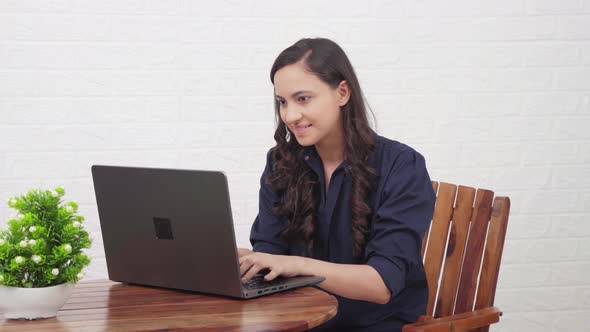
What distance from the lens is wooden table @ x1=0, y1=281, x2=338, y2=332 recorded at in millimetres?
1613

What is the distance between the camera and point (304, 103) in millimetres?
2225

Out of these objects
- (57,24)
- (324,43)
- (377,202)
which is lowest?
(377,202)

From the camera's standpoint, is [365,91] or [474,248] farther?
[365,91]

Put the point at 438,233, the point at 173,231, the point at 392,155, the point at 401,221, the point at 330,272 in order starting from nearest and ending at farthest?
1. the point at 173,231
2. the point at 330,272
3. the point at 401,221
4. the point at 392,155
5. the point at 438,233

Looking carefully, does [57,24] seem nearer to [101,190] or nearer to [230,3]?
[230,3]

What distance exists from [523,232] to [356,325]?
55.4 inches

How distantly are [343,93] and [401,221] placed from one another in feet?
1.37

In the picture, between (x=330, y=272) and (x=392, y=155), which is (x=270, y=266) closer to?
(x=330, y=272)

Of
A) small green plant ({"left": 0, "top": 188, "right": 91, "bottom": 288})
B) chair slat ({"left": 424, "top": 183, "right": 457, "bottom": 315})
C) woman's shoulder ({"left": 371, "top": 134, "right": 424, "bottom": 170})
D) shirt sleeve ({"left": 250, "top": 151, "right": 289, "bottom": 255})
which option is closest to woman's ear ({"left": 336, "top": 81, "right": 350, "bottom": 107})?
woman's shoulder ({"left": 371, "top": 134, "right": 424, "bottom": 170})

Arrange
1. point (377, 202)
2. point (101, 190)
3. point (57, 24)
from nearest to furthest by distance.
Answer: point (101, 190)
point (377, 202)
point (57, 24)

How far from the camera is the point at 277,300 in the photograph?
71.0 inches

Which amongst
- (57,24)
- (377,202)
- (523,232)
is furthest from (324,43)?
(523,232)

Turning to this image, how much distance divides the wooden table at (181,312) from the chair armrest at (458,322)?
33cm

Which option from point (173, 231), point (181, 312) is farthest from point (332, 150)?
point (181, 312)
